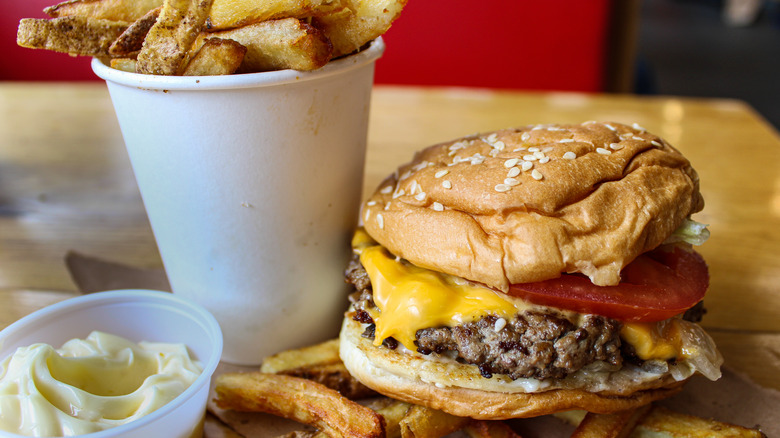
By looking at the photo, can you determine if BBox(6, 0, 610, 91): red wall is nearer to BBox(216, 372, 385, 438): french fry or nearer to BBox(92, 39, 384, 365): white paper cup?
BBox(92, 39, 384, 365): white paper cup

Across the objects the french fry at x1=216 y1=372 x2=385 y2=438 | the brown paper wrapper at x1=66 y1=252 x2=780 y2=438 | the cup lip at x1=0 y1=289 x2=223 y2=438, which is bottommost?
the brown paper wrapper at x1=66 y1=252 x2=780 y2=438

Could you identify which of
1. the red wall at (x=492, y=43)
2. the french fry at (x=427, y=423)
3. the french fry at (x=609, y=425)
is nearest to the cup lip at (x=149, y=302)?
the french fry at (x=427, y=423)

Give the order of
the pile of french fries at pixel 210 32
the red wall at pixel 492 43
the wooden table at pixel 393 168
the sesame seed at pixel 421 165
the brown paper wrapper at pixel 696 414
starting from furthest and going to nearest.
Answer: the red wall at pixel 492 43, the wooden table at pixel 393 168, the sesame seed at pixel 421 165, the brown paper wrapper at pixel 696 414, the pile of french fries at pixel 210 32

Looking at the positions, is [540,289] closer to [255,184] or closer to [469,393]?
[469,393]

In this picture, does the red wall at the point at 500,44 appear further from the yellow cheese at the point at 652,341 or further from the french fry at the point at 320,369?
the yellow cheese at the point at 652,341

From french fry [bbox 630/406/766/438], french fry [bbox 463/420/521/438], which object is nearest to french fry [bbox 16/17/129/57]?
french fry [bbox 463/420/521/438]

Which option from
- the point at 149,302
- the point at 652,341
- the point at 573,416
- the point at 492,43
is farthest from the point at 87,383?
the point at 492,43
